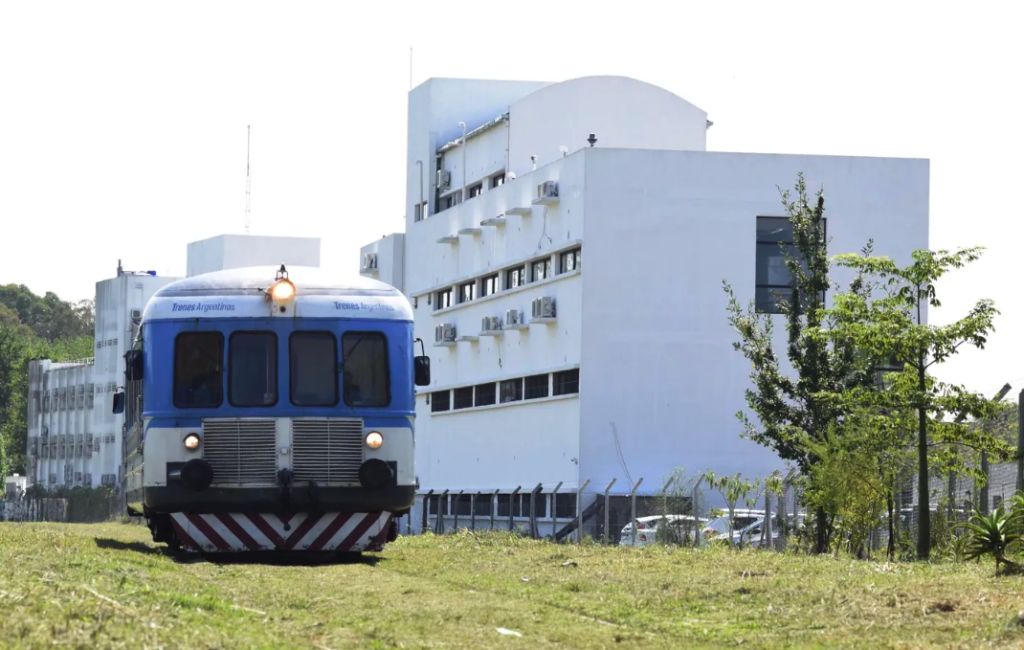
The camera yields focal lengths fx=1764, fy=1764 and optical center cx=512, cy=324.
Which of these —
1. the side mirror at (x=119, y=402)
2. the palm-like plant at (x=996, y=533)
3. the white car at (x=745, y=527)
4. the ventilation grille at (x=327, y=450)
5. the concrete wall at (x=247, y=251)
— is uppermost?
the concrete wall at (x=247, y=251)

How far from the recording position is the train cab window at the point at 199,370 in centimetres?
1989

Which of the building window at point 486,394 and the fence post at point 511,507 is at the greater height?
the building window at point 486,394

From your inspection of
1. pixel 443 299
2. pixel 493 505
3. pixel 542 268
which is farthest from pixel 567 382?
pixel 443 299

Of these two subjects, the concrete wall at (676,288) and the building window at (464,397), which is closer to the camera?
the concrete wall at (676,288)

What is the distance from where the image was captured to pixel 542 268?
57125 millimetres

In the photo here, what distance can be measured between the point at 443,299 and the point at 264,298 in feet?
150

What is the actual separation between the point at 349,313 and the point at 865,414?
9.14m

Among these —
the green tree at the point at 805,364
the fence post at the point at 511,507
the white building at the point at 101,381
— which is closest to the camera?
A: the green tree at the point at 805,364

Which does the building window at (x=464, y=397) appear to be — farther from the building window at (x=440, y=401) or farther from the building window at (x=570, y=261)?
the building window at (x=570, y=261)

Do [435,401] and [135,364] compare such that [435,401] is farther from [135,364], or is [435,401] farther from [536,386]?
[135,364]

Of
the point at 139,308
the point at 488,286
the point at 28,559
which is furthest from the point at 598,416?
the point at 139,308

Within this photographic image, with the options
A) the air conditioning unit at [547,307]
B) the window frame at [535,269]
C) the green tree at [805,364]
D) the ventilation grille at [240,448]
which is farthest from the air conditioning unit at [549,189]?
the ventilation grille at [240,448]

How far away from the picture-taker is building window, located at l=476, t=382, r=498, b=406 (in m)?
60.3

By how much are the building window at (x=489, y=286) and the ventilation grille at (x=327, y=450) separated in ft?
133
